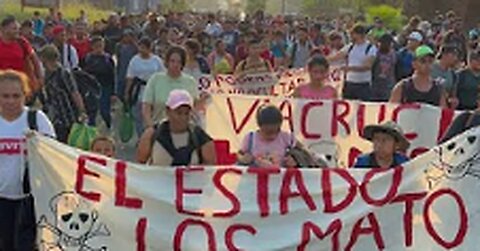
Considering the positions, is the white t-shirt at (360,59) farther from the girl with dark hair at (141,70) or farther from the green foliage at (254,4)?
the green foliage at (254,4)

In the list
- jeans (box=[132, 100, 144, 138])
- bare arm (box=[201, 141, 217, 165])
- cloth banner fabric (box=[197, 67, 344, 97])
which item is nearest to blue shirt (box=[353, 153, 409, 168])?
bare arm (box=[201, 141, 217, 165])

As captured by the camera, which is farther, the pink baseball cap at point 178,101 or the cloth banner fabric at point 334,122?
the cloth banner fabric at point 334,122

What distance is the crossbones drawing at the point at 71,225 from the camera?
6.56 meters

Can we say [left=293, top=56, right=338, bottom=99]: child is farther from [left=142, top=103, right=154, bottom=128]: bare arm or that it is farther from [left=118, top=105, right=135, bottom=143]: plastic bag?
[left=118, top=105, right=135, bottom=143]: plastic bag

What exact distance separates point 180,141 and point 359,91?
6.40 meters

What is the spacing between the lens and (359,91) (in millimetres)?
13039

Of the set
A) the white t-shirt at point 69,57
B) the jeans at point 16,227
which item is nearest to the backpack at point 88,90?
the white t-shirt at point 69,57

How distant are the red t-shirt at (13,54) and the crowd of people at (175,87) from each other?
0.5 inches

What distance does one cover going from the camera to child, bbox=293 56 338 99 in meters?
9.34

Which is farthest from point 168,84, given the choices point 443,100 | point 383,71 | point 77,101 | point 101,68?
point 101,68

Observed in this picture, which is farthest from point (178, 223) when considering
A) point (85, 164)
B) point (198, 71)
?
point (198, 71)

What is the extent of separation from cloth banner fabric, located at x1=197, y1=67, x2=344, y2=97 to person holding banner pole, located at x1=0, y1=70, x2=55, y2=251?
5.24 metres

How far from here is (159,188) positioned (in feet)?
22.0

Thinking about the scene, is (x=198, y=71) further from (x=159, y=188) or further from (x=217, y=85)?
(x=159, y=188)
